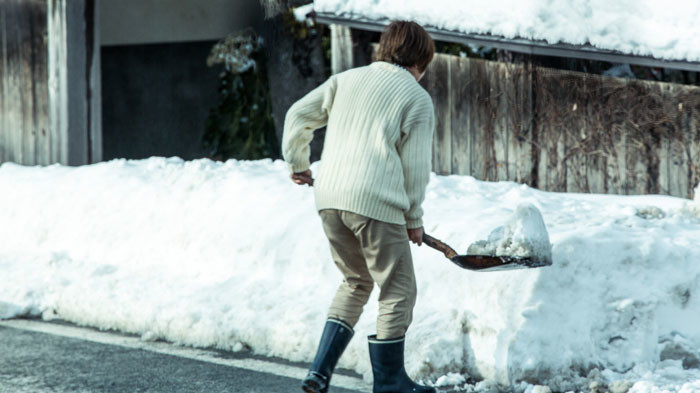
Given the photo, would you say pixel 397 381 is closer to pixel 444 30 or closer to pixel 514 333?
pixel 514 333

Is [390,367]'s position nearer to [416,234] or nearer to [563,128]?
[416,234]

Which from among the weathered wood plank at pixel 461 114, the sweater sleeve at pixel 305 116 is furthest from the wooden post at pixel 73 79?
the sweater sleeve at pixel 305 116

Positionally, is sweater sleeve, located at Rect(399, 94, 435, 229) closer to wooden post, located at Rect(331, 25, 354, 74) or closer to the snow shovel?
the snow shovel

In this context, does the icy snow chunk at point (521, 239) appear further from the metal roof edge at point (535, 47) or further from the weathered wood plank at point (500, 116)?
the weathered wood plank at point (500, 116)

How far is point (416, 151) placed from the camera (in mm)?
4477

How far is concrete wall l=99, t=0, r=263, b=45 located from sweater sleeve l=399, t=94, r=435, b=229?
8.99m

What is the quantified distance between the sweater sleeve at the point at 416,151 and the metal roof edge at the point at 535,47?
431cm

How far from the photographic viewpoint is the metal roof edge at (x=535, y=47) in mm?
8258

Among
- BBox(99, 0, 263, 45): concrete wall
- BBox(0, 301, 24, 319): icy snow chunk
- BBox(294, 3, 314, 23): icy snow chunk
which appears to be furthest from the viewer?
BBox(99, 0, 263, 45): concrete wall

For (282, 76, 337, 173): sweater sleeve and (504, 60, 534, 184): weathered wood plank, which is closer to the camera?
(282, 76, 337, 173): sweater sleeve

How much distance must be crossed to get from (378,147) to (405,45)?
0.51 metres

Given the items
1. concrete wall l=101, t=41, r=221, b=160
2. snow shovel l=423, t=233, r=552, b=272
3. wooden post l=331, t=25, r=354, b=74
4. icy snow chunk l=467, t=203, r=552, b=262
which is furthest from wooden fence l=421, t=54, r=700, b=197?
concrete wall l=101, t=41, r=221, b=160

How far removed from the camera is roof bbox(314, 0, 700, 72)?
328 inches

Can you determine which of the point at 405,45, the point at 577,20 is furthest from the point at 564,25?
the point at 405,45
